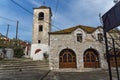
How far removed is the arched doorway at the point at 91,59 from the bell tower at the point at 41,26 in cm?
1020

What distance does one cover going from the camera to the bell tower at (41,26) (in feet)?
93.4

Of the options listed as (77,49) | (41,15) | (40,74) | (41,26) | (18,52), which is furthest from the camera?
(18,52)

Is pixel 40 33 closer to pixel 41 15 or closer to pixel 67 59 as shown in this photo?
pixel 41 15

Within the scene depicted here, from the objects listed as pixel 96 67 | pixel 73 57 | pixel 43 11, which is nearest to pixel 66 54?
pixel 73 57

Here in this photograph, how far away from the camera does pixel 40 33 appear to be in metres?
28.8

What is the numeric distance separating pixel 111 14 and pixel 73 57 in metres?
16.5

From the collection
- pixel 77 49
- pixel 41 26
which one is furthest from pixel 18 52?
pixel 77 49

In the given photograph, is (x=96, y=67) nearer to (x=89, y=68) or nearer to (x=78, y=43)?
(x=89, y=68)

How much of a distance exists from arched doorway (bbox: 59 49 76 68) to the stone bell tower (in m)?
8.28

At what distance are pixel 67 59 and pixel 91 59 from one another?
3.34 metres

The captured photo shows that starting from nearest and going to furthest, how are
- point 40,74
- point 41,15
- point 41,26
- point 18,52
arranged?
point 40,74 < point 41,26 < point 41,15 < point 18,52

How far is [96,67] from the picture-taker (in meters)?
20.2

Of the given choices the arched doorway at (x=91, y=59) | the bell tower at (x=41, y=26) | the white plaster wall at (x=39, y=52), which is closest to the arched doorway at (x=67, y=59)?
the arched doorway at (x=91, y=59)

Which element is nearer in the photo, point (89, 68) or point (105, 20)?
point (105, 20)
